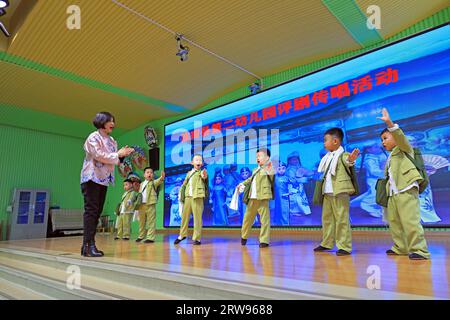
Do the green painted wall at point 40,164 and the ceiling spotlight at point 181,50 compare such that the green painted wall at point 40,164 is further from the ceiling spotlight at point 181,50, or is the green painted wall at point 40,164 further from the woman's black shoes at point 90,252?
the woman's black shoes at point 90,252

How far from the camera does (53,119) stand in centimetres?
845

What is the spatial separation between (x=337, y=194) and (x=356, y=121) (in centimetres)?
243

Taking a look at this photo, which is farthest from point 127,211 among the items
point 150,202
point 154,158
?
point 154,158

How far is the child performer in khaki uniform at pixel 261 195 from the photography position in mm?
3812

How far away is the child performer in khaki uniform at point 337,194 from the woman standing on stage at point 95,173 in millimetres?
1992

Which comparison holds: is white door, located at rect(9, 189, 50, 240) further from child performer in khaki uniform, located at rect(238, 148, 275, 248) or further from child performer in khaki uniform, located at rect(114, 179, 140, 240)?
child performer in khaki uniform, located at rect(238, 148, 275, 248)

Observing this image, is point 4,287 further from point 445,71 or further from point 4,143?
point 4,143

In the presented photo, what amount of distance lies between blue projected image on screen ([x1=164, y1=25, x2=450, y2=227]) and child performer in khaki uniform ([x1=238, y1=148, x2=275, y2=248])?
166 centimetres

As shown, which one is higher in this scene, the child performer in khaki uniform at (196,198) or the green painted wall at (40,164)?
the green painted wall at (40,164)

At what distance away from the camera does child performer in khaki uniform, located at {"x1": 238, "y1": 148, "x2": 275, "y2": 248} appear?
3812 mm

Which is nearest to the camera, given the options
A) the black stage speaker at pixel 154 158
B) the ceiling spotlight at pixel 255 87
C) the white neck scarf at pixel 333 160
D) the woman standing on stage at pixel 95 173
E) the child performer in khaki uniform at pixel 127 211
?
the woman standing on stage at pixel 95 173

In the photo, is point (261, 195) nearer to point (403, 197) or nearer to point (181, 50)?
point (403, 197)

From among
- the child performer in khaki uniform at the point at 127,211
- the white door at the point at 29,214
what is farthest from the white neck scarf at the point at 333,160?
the white door at the point at 29,214
